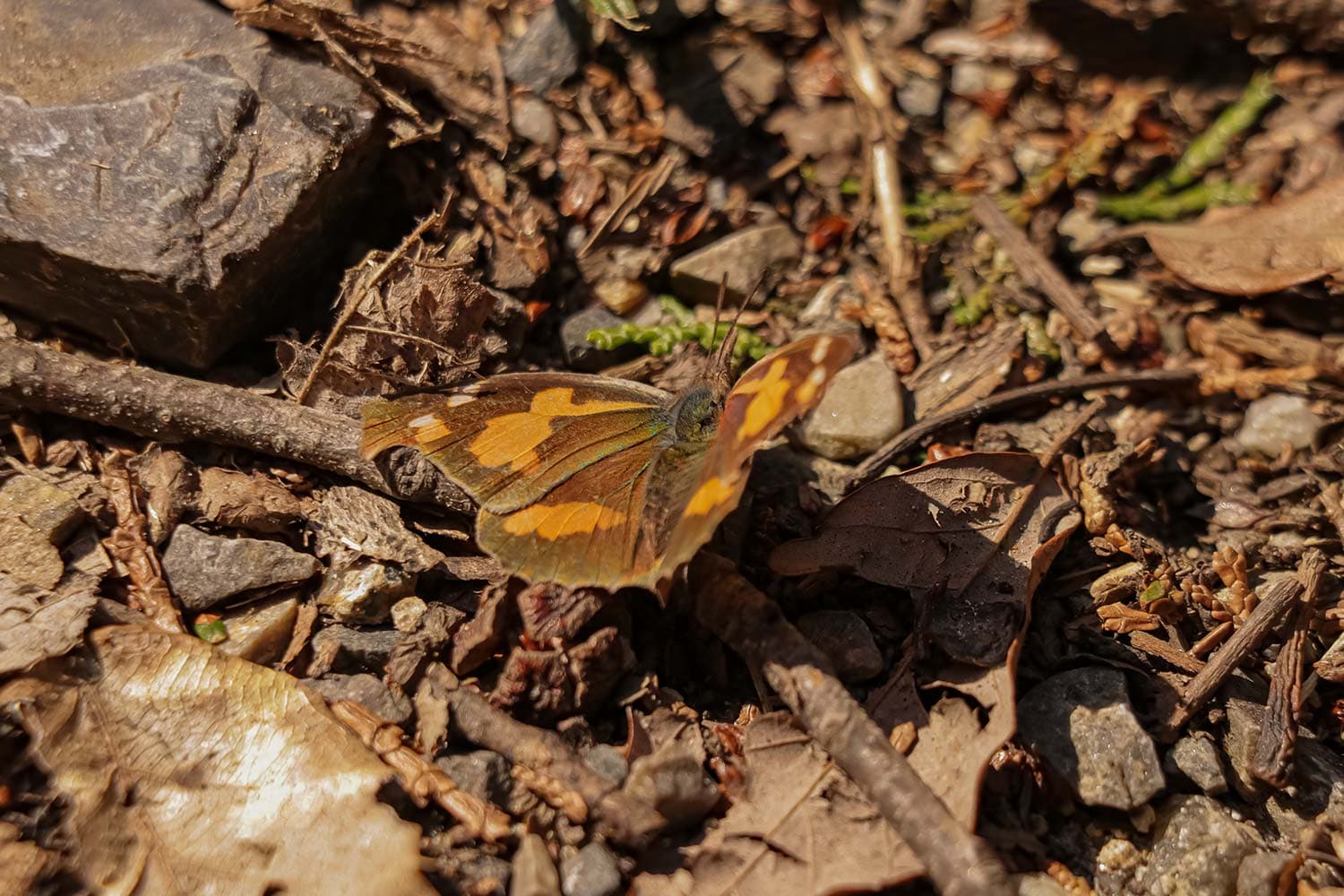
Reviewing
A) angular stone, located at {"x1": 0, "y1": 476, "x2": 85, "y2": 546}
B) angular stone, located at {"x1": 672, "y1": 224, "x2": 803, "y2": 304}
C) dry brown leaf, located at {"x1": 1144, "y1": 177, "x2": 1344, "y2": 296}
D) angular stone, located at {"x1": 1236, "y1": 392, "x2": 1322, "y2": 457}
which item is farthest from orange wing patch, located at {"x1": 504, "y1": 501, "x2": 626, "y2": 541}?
dry brown leaf, located at {"x1": 1144, "y1": 177, "x2": 1344, "y2": 296}

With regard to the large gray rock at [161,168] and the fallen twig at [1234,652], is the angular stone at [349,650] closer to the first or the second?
the large gray rock at [161,168]

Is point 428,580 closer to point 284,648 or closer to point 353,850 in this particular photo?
point 284,648

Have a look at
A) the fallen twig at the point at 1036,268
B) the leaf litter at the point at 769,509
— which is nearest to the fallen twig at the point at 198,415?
the leaf litter at the point at 769,509

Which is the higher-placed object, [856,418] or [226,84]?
[226,84]

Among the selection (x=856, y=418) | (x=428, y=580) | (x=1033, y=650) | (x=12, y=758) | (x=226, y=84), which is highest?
(x=226, y=84)

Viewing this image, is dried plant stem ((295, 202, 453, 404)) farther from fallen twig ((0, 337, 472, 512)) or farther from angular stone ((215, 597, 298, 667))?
angular stone ((215, 597, 298, 667))

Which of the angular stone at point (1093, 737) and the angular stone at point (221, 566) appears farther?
the angular stone at point (221, 566)

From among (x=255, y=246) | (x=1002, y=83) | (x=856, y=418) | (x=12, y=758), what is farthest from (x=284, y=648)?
(x=1002, y=83)
